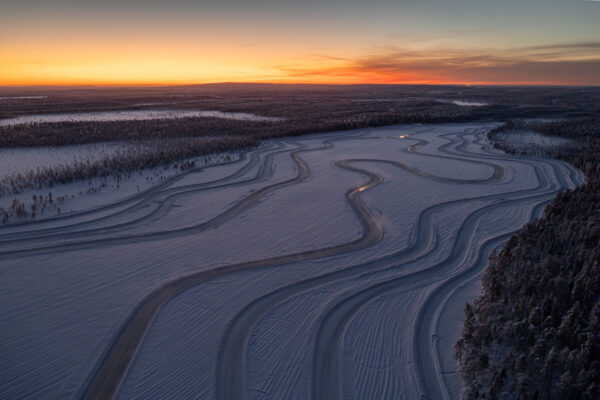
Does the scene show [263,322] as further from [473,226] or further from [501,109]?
[501,109]

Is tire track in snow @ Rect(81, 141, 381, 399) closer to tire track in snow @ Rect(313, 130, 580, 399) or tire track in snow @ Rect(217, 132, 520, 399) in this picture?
tire track in snow @ Rect(217, 132, 520, 399)

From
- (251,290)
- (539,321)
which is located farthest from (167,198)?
(539,321)

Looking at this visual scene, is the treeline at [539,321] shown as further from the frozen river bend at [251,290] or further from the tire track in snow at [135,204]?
the tire track in snow at [135,204]

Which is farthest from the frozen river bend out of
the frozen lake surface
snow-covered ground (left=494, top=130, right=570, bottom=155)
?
the frozen lake surface

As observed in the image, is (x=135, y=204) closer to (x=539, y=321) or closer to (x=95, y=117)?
(x=539, y=321)

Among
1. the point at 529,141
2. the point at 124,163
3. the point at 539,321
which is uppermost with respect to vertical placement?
the point at 529,141

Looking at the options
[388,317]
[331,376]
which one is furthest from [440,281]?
[331,376]
